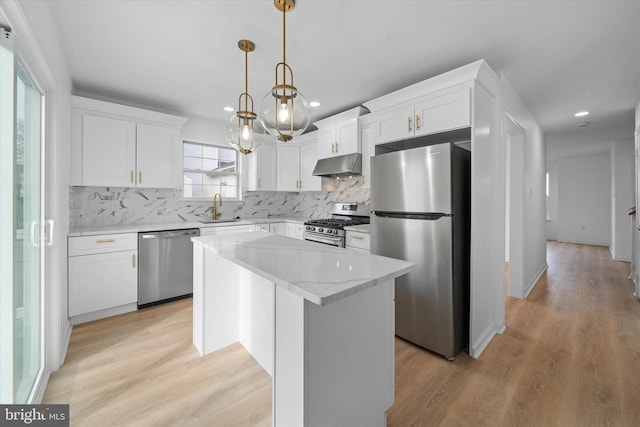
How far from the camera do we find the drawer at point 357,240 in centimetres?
300

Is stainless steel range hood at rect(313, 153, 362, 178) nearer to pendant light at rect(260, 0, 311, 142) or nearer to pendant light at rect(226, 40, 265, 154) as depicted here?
pendant light at rect(226, 40, 265, 154)

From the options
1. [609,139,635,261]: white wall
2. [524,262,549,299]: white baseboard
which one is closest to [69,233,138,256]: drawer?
[524,262,549,299]: white baseboard

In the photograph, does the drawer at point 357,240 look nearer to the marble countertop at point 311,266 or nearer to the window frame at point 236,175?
the marble countertop at point 311,266

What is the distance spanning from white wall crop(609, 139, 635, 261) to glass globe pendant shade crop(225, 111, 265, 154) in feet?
23.7

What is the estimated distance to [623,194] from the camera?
542 cm

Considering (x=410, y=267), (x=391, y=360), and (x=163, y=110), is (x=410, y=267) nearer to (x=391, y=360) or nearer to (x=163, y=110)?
(x=391, y=360)

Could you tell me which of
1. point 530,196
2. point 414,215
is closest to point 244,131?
point 414,215

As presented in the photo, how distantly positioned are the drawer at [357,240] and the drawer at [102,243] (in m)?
2.39

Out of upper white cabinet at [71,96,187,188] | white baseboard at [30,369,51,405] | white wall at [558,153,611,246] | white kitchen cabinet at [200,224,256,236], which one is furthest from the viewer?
white wall at [558,153,611,246]

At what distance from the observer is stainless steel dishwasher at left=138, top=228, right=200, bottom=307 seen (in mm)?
3105

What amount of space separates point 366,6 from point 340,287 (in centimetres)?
177

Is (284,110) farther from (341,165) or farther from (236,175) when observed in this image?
(236,175)

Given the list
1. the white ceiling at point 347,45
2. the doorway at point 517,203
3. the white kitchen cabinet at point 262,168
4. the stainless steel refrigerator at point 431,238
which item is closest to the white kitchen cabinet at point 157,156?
the white ceiling at point 347,45

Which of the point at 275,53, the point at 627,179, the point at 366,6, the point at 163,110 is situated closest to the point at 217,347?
the point at 275,53
